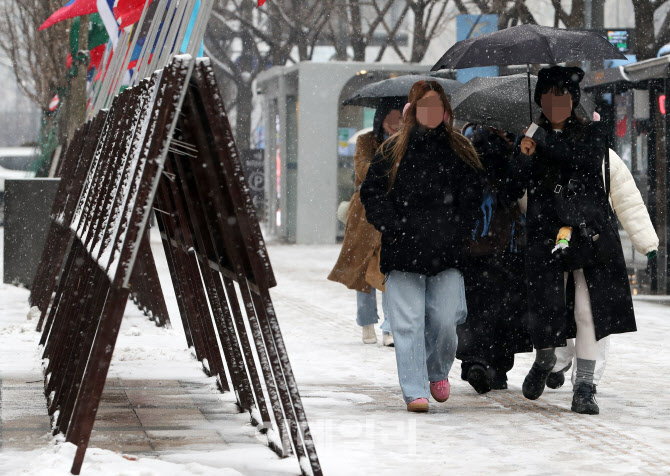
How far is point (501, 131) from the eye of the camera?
6910 mm

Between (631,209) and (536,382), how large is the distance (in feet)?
3.39

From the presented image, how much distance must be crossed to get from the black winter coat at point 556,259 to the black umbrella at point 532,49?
1.37 feet

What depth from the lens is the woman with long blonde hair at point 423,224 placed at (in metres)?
6.20

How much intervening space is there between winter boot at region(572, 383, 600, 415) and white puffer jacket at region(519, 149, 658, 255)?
769 mm

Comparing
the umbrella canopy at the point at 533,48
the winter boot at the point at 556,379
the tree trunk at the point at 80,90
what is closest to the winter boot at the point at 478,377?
the winter boot at the point at 556,379

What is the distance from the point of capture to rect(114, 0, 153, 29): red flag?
26.5 ft

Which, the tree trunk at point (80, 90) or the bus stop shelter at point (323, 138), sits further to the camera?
the bus stop shelter at point (323, 138)

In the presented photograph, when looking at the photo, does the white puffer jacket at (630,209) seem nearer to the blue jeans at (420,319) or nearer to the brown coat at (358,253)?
the blue jeans at (420,319)

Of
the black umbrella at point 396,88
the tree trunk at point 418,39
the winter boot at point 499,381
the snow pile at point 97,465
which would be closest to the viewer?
the snow pile at point 97,465

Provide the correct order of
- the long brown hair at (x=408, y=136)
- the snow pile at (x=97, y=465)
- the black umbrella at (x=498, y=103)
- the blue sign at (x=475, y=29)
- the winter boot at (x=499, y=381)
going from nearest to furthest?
the snow pile at (x=97, y=465) < the long brown hair at (x=408, y=136) < the winter boot at (x=499, y=381) < the black umbrella at (x=498, y=103) < the blue sign at (x=475, y=29)

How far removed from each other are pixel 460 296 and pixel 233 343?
1.26 meters

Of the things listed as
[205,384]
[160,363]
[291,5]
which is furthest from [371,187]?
[291,5]

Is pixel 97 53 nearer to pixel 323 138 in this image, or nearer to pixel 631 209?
pixel 323 138

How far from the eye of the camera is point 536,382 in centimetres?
649
